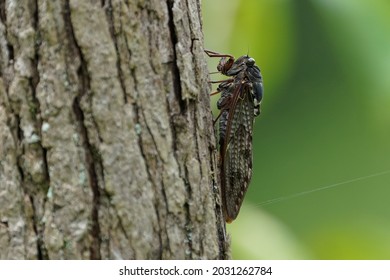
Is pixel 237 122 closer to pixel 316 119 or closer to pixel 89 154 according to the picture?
pixel 89 154

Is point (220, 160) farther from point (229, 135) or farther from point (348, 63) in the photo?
point (348, 63)

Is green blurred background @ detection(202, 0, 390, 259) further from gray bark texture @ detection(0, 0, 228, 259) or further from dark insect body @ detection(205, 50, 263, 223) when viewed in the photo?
gray bark texture @ detection(0, 0, 228, 259)

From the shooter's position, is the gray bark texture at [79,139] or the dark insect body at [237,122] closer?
the gray bark texture at [79,139]

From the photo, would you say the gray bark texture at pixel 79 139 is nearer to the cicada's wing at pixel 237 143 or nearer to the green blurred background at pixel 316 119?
the cicada's wing at pixel 237 143

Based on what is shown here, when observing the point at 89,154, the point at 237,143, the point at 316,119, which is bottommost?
the point at 89,154

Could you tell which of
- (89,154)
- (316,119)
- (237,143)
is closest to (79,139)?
(89,154)

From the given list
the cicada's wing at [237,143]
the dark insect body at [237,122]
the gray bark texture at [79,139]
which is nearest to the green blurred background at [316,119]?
the dark insect body at [237,122]
